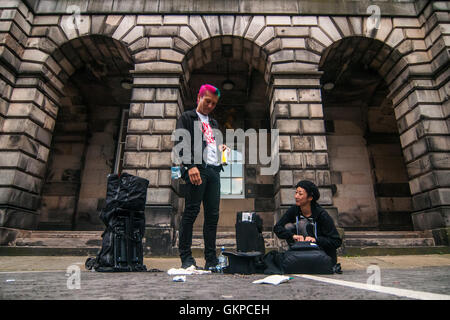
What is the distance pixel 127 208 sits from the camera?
3.13 m

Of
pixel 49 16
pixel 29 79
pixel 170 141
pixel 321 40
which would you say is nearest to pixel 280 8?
pixel 321 40

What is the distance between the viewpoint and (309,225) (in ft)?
10.8

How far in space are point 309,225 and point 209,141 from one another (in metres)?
1.71

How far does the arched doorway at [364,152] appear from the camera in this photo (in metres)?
8.98

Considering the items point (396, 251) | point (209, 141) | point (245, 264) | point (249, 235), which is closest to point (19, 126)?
point (209, 141)

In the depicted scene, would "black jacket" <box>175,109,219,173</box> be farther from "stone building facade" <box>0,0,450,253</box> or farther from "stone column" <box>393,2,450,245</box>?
"stone column" <box>393,2,450,245</box>

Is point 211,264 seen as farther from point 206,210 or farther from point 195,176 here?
point 195,176

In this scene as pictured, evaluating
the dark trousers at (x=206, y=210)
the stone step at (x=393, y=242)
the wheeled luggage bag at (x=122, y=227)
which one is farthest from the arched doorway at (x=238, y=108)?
the wheeled luggage bag at (x=122, y=227)

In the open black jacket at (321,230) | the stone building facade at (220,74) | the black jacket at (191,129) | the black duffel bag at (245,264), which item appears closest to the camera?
the black duffel bag at (245,264)

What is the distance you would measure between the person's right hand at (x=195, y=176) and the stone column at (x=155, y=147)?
2.76 m

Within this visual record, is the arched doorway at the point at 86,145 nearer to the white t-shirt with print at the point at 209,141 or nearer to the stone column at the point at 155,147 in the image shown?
the stone column at the point at 155,147

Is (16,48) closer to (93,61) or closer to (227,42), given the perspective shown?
(93,61)

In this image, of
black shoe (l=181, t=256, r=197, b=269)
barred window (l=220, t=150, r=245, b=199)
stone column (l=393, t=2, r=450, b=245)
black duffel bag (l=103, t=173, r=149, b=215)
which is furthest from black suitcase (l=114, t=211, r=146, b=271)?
stone column (l=393, t=2, r=450, b=245)

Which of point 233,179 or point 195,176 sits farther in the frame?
point 233,179
